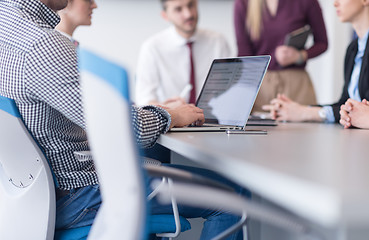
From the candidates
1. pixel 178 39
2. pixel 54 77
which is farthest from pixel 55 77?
pixel 178 39

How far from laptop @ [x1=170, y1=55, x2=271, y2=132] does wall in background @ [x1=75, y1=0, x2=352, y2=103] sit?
120 inches

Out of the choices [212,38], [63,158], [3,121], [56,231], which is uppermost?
[212,38]

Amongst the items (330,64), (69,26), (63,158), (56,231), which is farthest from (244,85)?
(330,64)

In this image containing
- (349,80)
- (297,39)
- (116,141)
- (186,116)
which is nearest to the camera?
(116,141)

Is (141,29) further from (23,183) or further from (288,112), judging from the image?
(23,183)

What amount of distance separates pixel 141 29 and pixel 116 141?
4.50 meters

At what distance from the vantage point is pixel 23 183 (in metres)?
1.37

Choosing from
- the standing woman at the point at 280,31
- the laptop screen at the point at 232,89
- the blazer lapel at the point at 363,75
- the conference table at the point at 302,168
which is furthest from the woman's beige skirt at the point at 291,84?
the conference table at the point at 302,168

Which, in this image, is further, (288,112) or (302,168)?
(288,112)

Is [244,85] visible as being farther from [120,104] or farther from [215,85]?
[120,104]

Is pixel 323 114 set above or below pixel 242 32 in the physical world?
below

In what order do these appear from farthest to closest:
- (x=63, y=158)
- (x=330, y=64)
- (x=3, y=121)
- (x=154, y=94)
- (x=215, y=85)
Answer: (x=330, y=64) < (x=154, y=94) < (x=215, y=85) < (x=63, y=158) < (x=3, y=121)

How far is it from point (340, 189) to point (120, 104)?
1.05 ft

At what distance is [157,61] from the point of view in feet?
11.1
